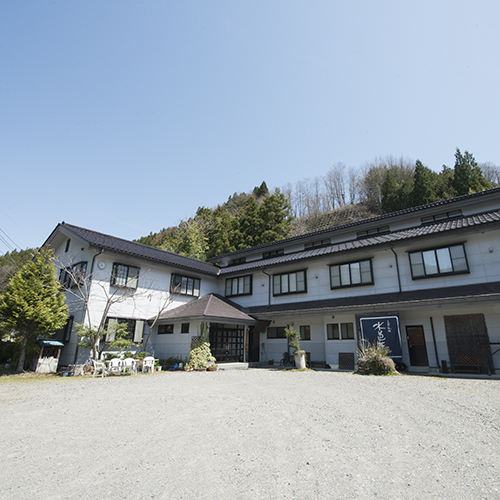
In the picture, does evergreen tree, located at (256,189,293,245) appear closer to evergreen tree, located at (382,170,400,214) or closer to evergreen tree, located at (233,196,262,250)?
evergreen tree, located at (233,196,262,250)

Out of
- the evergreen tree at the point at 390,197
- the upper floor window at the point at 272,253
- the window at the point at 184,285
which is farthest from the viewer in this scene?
the evergreen tree at the point at 390,197

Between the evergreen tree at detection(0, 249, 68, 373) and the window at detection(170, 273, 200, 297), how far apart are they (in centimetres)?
610

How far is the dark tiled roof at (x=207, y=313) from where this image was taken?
49.2 ft

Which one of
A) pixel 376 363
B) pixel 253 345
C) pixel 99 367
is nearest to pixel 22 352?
pixel 99 367

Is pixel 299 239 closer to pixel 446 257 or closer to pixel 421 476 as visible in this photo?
pixel 446 257

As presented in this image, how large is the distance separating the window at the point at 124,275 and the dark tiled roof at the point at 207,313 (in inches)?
99.3

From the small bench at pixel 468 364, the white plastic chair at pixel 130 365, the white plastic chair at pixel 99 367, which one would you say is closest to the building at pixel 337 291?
the small bench at pixel 468 364

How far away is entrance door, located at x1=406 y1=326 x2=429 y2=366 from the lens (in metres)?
12.9

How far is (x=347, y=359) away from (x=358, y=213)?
1427 inches

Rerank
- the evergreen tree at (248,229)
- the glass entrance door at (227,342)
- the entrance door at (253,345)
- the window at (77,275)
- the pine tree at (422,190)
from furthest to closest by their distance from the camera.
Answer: the evergreen tree at (248,229), the pine tree at (422,190), the entrance door at (253,345), the glass entrance door at (227,342), the window at (77,275)

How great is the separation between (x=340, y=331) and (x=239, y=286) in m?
7.39

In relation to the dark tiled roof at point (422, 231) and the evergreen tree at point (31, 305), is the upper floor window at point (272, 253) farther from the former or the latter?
the evergreen tree at point (31, 305)

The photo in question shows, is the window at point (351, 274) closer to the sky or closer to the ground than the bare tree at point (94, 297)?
closer to the sky

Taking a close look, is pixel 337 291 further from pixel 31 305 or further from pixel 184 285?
pixel 31 305
